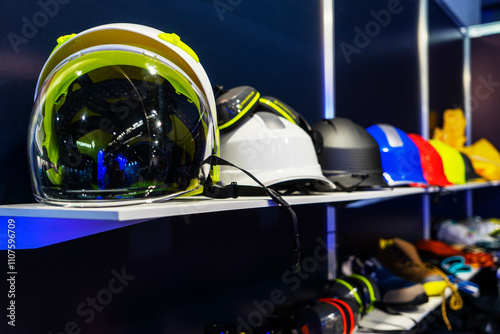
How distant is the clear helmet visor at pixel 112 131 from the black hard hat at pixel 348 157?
0.61 metres

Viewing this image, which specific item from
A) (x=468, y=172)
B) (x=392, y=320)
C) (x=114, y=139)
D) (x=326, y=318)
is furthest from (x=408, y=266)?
(x=114, y=139)

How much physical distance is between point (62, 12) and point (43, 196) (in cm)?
44

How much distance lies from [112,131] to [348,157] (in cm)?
81

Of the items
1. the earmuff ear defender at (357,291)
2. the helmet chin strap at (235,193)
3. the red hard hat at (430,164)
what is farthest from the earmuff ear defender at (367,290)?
the helmet chin strap at (235,193)

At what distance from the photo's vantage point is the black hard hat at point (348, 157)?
4.28ft

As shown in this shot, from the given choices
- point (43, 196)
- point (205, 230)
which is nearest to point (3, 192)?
point (43, 196)

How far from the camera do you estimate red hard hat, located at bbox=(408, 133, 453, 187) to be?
1759 mm

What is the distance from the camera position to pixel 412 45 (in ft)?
8.59

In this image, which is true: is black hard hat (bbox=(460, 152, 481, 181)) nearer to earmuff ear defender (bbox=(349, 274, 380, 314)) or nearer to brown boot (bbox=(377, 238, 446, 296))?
brown boot (bbox=(377, 238, 446, 296))

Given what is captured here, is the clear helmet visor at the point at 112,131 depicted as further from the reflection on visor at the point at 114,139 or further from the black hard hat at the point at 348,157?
the black hard hat at the point at 348,157

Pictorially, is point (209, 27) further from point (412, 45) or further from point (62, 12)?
point (412, 45)

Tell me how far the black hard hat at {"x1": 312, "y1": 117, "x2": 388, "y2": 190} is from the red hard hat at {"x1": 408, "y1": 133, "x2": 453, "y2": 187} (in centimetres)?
48

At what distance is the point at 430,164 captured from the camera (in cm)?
179

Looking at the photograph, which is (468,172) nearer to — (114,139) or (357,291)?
(357,291)
